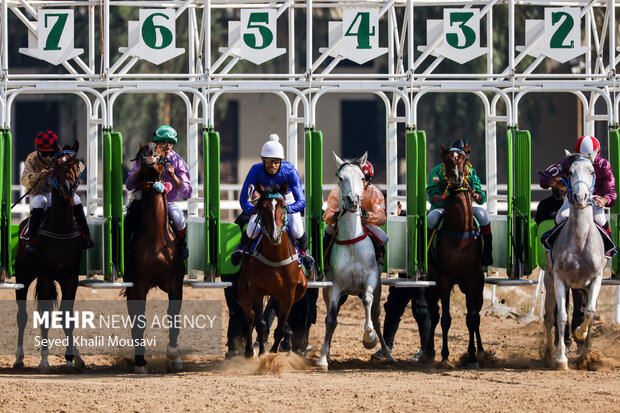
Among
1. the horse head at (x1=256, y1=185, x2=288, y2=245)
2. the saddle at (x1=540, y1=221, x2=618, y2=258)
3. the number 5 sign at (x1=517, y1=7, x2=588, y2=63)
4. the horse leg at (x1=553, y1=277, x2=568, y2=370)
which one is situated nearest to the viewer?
the horse head at (x1=256, y1=185, x2=288, y2=245)

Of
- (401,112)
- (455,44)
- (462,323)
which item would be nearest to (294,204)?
(455,44)

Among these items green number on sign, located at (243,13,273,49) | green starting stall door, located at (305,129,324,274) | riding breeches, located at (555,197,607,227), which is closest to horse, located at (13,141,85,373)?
green number on sign, located at (243,13,273,49)

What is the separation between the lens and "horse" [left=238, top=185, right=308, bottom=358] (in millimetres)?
10062

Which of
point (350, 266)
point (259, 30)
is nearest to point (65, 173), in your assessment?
point (259, 30)

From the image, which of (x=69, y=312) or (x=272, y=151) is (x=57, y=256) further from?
(x=272, y=151)

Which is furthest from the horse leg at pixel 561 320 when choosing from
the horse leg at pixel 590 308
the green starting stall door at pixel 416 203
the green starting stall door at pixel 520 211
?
the green starting stall door at pixel 416 203

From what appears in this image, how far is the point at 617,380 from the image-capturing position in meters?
9.86

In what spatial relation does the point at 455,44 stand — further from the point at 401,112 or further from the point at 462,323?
the point at 401,112

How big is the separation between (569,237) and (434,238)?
4.16ft

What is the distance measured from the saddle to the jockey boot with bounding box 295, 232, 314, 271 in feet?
7.11

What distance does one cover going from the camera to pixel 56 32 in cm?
1114

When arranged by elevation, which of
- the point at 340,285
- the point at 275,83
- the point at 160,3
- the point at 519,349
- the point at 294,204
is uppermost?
the point at 160,3

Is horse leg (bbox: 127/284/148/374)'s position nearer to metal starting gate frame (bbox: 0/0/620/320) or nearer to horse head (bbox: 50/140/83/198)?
metal starting gate frame (bbox: 0/0/620/320)

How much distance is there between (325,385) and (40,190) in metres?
3.32
